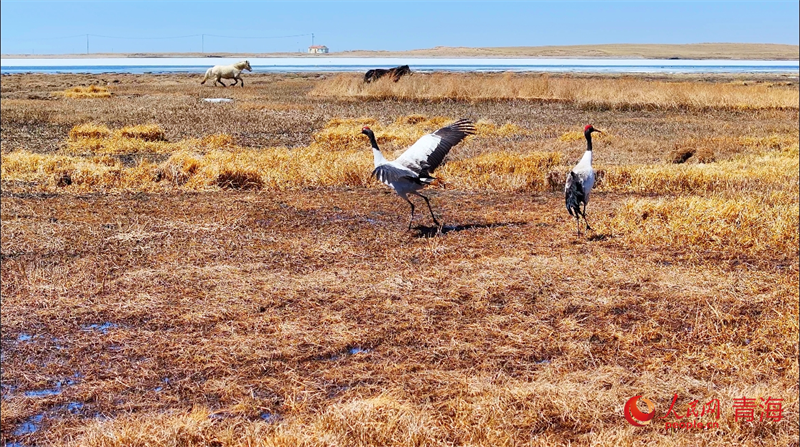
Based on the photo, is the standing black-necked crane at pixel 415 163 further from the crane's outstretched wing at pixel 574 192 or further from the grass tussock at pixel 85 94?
the grass tussock at pixel 85 94

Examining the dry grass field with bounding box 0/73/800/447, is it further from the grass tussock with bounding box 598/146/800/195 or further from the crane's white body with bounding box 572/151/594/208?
the crane's white body with bounding box 572/151/594/208

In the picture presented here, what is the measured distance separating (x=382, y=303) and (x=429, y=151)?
120 inches

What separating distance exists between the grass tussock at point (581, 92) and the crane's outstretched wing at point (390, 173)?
18118 millimetres

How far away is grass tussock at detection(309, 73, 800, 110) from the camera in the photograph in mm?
25078

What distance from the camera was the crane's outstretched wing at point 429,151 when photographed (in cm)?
840

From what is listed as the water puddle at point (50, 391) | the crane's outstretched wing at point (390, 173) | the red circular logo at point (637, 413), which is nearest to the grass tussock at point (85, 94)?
the crane's outstretched wing at point (390, 173)

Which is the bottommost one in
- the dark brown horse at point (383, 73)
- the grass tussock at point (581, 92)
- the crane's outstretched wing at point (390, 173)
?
the crane's outstretched wing at point (390, 173)

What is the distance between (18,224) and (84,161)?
3.81 m

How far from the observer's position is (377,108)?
2378cm

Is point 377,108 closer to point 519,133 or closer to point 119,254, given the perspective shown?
point 519,133

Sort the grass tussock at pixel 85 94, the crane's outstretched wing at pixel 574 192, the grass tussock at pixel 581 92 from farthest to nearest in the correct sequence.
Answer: the grass tussock at pixel 85 94
the grass tussock at pixel 581 92
the crane's outstretched wing at pixel 574 192

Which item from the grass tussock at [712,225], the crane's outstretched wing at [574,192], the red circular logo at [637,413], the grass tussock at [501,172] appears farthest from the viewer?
the grass tussock at [501,172]

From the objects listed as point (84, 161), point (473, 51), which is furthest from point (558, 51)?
point (84, 161)

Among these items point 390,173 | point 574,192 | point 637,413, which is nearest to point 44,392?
point 637,413
